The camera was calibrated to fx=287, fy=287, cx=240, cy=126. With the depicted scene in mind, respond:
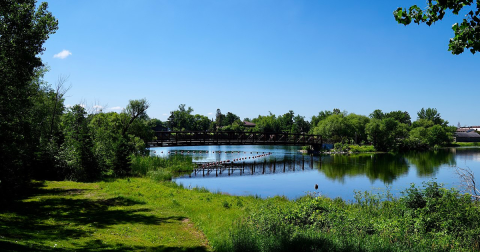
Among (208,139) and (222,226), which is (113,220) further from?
(208,139)

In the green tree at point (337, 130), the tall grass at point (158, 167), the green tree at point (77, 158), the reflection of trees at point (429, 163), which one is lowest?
the reflection of trees at point (429, 163)

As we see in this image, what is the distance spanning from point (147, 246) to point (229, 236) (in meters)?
2.58

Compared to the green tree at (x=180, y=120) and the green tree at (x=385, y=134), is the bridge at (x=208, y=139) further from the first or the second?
the green tree at (x=180, y=120)

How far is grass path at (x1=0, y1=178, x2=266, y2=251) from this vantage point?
29.2 feet

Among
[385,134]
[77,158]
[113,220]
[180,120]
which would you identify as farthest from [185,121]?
[113,220]

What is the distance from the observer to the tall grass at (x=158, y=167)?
2754 centimetres

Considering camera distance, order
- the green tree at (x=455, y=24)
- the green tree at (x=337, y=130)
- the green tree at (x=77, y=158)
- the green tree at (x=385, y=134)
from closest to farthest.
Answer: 1. the green tree at (x=455, y=24)
2. the green tree at (x=77, y=158)
3. the green tree at (x=385, y=134)
4. the green tree at (x=337, y=130)

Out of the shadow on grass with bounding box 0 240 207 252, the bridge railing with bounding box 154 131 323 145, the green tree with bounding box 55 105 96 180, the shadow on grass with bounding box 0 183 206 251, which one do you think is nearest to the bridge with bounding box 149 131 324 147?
the bridge railing with bounding box 154 131 323 145

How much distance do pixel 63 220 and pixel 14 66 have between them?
25.3 ft

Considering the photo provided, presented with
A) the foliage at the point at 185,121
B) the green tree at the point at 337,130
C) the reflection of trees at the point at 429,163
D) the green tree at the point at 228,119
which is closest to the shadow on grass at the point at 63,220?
the reflection of trees at the point at 429,163

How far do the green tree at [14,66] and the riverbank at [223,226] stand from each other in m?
2.17

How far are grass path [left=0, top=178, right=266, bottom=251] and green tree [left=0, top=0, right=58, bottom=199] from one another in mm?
2150

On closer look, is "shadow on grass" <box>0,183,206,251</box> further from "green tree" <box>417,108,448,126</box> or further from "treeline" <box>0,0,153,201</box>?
"green tree" <box>417,108,448,126</box>

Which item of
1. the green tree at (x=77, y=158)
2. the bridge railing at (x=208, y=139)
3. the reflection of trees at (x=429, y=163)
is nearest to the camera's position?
the green tree at (x=77, y=158)
